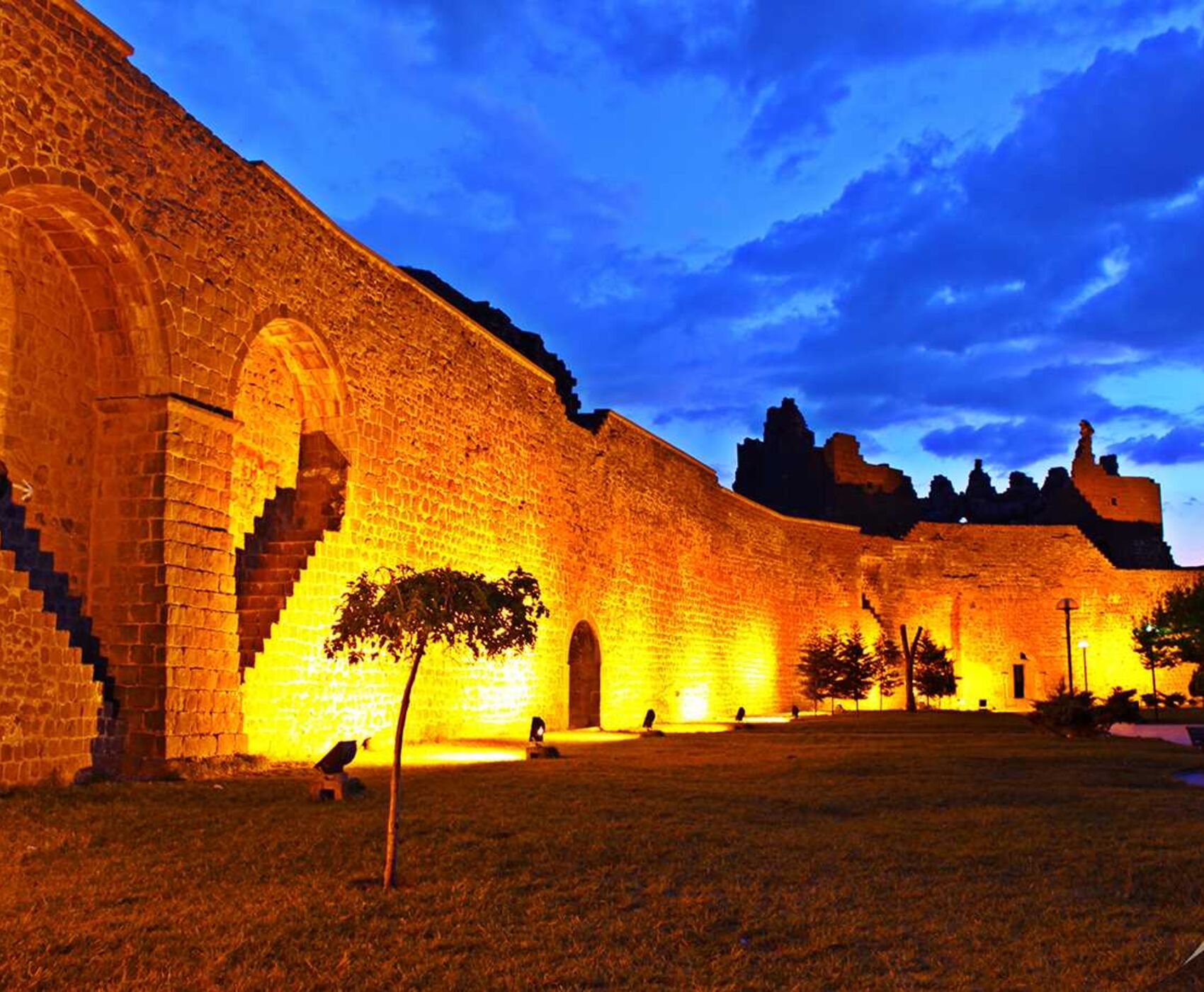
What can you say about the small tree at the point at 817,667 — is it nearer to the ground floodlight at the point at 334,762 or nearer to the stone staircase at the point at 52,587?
the ground floodlight at the point at 334,762

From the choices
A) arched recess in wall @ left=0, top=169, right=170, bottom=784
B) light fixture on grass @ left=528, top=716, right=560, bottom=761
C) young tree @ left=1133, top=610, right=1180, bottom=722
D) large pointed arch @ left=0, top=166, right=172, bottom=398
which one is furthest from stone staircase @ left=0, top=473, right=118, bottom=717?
young tree @ left=1133, top=610, right=1180, bottom=722

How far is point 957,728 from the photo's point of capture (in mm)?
22875

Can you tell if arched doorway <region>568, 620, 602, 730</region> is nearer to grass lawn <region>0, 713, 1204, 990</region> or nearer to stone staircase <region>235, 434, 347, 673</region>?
stone staircase <region>235, 434, 347, 673</region>

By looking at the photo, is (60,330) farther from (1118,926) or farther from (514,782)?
(1118,926)

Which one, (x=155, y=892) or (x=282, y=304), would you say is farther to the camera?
(x=282, y=304)

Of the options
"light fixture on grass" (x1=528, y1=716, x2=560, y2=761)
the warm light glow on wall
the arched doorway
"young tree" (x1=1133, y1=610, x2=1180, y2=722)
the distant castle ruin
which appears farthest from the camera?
the distant castle ruin

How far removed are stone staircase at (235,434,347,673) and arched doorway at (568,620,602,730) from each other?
927 centimetres

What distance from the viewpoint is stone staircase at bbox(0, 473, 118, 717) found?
33.9 ft

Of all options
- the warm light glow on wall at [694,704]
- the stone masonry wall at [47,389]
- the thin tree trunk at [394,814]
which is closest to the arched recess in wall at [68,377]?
the stone masonry wall at [47,389]

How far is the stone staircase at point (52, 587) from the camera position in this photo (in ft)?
33.9

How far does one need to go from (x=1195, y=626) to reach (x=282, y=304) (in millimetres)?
15076

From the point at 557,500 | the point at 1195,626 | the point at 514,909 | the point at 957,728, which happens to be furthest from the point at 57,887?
the point at 957,728

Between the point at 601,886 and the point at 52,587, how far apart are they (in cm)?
677

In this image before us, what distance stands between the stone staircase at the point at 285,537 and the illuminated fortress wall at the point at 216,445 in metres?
0.03
